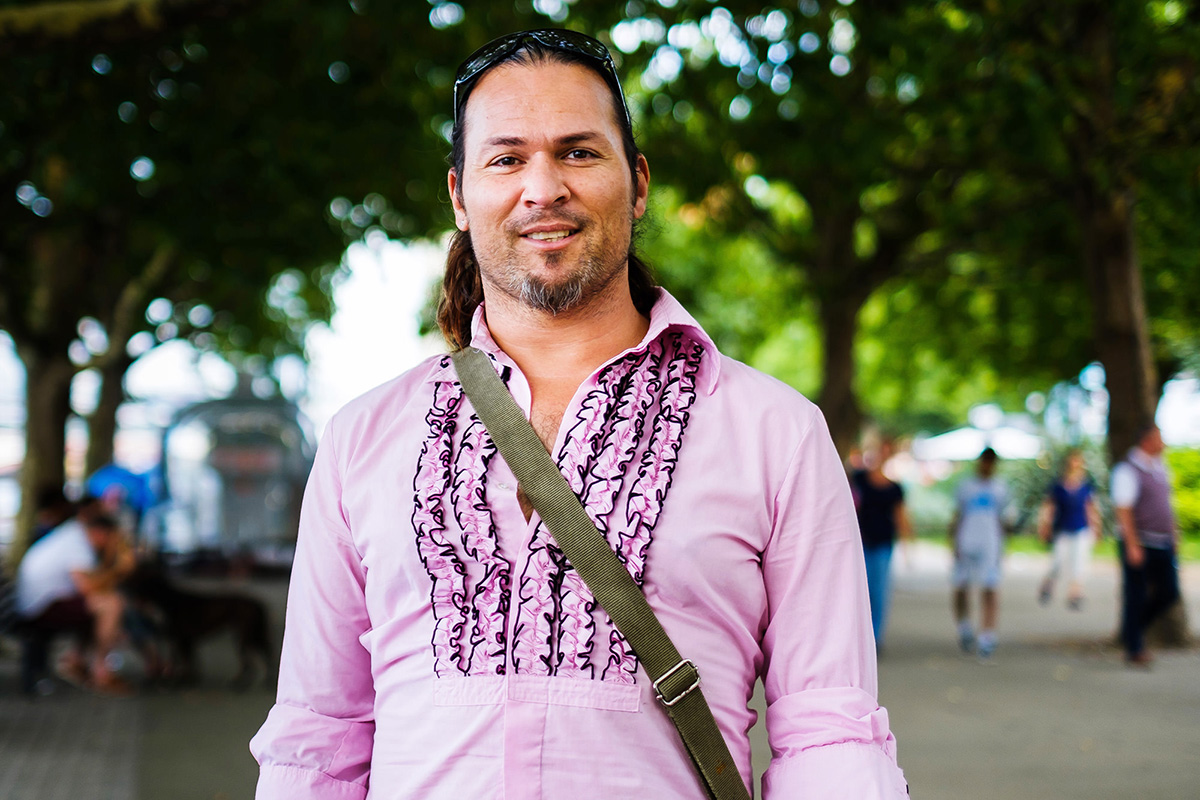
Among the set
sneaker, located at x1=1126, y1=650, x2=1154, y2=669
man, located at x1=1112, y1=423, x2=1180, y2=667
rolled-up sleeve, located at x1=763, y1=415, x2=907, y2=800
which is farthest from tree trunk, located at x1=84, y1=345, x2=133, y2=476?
rolled-up sleeve, located at x1=763, y1=415, x2=907, y2=800

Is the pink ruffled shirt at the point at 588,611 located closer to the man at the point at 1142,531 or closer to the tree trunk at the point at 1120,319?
the man at the point at 1142,531

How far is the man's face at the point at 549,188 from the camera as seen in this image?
1.96 metres

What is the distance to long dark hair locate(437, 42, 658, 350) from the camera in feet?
6.68

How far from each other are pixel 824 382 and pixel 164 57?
9517mm

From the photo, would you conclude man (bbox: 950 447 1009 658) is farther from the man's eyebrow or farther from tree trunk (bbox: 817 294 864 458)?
the man's eyebrow

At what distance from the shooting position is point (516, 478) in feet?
6.11

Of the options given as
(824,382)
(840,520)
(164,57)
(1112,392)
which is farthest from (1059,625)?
(840,520)

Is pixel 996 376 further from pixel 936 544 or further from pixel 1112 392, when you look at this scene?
pixel 1112 392

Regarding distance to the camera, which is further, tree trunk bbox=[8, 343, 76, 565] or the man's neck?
tree trunk bbox=[8, 343, 76, 565]

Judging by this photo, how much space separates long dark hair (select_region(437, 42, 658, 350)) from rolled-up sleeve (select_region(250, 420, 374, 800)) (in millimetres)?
395

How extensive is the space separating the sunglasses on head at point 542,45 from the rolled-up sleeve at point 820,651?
694 mm

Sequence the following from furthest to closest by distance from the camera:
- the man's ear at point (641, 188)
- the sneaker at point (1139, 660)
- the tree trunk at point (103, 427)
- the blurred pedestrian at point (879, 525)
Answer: the tree trunk at point (103, 427)
the sneaker at point (1139, 660)
the blurred pedestrian at point (879, 525)
the man's ear at point (641, 188)

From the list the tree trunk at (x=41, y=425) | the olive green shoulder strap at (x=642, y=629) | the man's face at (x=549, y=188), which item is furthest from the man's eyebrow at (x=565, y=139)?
the tree trunk at (x=41, y=425)

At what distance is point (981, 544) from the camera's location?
11867mm
